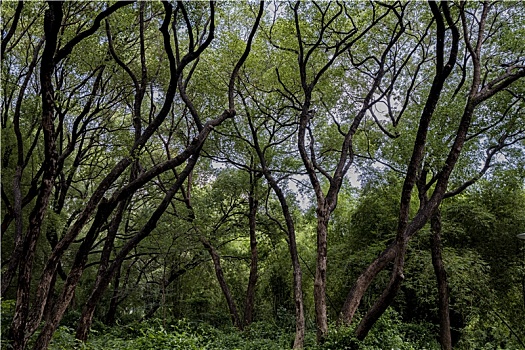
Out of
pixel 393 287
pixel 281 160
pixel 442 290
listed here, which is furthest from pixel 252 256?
pixel 393 287

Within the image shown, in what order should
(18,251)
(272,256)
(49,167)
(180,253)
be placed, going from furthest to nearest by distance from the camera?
1. (272,256)
2. (180,253)
3. (18,251)
4. (49,167)

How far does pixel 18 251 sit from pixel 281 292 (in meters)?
10.4

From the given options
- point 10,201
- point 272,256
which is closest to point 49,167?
point 10,201

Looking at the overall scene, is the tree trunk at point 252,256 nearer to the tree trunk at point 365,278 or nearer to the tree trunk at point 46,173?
the tree trunk at point 365,278

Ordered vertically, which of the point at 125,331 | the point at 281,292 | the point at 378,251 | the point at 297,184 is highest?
the point at 297,184

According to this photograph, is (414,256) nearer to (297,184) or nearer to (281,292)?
(297,184)

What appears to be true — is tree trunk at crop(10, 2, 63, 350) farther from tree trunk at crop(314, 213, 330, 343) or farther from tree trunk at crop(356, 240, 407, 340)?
tree trunk at crop(314, 213, 330, 343)

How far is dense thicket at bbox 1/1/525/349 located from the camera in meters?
6.98

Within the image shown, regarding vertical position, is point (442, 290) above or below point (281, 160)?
below

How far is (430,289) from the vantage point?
40.2 feet

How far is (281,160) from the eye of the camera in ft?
44.5

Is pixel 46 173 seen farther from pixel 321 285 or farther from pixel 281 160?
pixel 281 160

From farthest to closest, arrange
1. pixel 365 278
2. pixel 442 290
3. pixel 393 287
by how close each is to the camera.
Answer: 1. pixel 442 290
2. pixel 365 278
3. pixel 393 287

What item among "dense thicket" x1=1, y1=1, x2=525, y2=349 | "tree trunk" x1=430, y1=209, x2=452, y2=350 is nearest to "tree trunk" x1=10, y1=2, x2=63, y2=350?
"dense thicket" x1=1, y1=1, x2=525, y2=349
